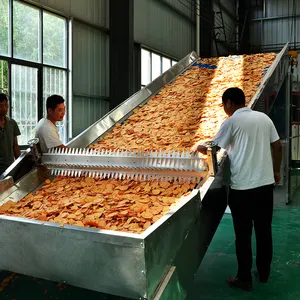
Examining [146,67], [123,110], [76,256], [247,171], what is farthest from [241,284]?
[146,67]

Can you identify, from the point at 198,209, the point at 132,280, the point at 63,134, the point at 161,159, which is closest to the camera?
the point at 132,280

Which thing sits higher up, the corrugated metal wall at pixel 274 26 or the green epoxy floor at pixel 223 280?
the corrugated metal wall at pixel 274 26

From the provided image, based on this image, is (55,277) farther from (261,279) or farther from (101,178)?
(261,279)

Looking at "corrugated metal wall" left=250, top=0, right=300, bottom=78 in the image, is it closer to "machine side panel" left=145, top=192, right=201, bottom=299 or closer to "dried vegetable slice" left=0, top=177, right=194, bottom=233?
"dried vegetable slice" left=0, top=177, right=194, bottom=233

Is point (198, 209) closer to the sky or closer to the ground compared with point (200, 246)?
closer to the sky

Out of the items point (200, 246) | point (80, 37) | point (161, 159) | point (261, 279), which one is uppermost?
point (80, 37)

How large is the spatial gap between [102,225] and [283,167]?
14.9ft

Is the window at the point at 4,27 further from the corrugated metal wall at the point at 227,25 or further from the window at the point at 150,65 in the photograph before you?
the corrugated metal wall at the point at 227,25

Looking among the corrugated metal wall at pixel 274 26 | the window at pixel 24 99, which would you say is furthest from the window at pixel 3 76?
the corrugated metal wall at pixel 274 26

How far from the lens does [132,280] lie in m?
1.72

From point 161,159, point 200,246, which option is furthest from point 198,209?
point 161,159

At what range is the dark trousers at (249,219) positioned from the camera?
2.90 metres

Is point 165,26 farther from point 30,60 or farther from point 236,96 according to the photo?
point 236,96

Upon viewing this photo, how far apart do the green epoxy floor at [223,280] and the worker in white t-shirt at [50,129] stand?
1088 millimetres
